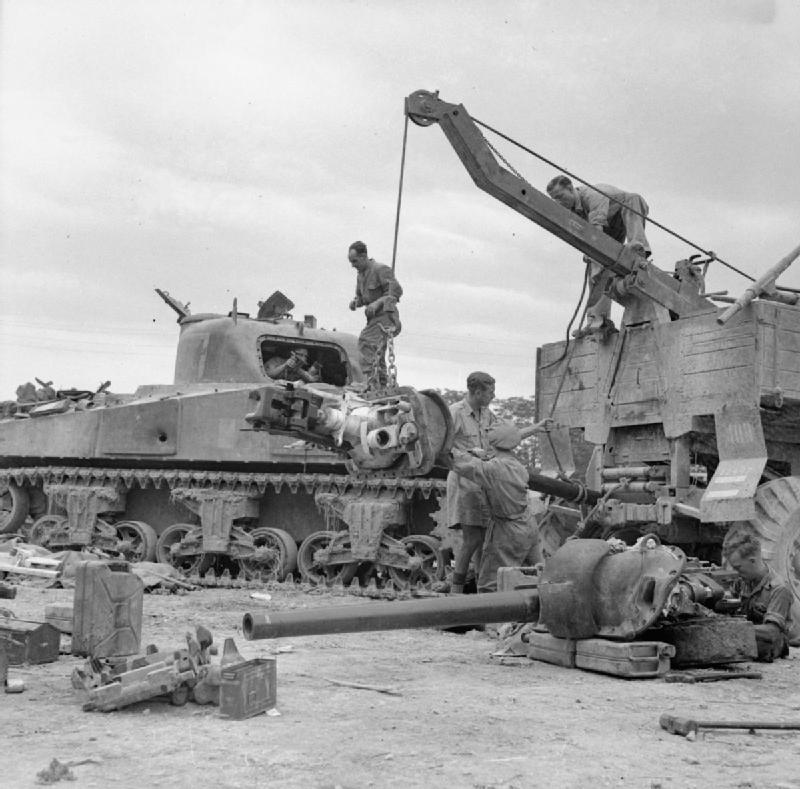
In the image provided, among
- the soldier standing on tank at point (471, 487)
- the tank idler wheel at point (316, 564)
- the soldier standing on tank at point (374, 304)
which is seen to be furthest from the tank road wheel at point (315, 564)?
the soldier standing on tank at point (471, 487)

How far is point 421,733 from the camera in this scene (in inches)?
207

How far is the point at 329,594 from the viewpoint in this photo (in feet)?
40.3

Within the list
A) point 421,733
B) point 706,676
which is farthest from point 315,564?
point 421,733

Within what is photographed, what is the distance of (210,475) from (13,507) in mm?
4143

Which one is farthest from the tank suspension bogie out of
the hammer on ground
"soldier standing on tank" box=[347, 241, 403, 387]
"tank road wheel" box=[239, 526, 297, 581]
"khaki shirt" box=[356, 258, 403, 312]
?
the hammer on ground

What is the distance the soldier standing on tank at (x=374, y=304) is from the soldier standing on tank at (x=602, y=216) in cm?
230

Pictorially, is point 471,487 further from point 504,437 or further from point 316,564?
point 316,564

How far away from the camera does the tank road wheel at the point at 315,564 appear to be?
1289cm

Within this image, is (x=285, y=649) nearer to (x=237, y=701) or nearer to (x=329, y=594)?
→ (x=237, y=701)

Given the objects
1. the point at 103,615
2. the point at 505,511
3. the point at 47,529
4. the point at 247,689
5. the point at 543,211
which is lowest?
the point at 247,689

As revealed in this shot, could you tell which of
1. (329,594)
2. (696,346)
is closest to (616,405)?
(696,346)

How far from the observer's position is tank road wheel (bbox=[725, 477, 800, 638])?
29.6ft

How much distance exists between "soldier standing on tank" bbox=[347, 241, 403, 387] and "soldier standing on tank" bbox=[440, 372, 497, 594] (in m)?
3.01

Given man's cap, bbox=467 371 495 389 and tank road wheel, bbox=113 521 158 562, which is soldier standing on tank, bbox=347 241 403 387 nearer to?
man's cap, bbox=467 371 495 389
